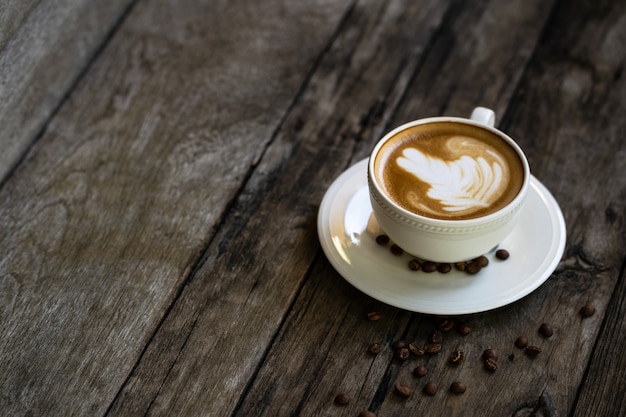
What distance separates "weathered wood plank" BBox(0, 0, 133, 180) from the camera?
1.60 meters

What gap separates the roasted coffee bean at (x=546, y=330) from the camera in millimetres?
1314

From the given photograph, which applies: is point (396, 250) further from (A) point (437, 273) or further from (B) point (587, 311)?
(B) point (587, 311)

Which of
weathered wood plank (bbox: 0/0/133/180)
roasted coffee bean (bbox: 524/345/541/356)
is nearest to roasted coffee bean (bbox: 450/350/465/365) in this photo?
roasted coffee bean (bbox: 524/345/541/356)

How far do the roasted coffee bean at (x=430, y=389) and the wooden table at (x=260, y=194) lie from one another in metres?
0.01

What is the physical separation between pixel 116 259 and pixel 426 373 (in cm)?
62

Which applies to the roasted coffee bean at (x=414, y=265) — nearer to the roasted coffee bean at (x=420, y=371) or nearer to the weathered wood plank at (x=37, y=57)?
the roasted coffee bean at (x=420, y=371)

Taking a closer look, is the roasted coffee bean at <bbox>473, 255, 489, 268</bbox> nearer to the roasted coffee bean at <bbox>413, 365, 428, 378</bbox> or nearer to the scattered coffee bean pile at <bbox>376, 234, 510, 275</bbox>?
the scattered coffee bean pile at <bbox>376, 234, 510, 275</bbox>

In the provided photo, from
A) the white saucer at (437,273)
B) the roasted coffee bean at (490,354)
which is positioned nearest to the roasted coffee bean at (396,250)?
the white saucer at (437,273)

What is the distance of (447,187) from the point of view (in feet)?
4.26

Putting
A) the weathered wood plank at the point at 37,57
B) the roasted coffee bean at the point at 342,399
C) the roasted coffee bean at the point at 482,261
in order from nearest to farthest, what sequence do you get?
the roasted coffee bean at the point at 342,399
the roasted coffee bean at the point at 482,261
the weathered wood plank at the point at 37,57

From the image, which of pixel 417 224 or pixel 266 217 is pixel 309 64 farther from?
pixel 417 224

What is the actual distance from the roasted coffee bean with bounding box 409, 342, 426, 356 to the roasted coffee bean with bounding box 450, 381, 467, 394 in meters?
0.08

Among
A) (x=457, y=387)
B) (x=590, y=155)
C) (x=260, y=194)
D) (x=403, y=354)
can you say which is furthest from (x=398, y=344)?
(x=590, y=155)

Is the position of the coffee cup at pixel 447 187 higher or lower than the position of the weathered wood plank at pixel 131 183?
higher
